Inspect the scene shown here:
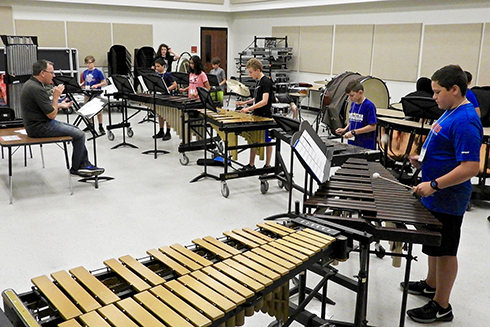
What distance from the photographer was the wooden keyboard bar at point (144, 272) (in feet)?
6.15

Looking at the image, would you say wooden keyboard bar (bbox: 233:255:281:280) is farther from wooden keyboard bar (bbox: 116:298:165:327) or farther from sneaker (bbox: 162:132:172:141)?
sneaker (bbox: 162:132:172:141)

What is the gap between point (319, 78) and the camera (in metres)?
11.5

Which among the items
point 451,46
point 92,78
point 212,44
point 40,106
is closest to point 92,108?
point 40,106

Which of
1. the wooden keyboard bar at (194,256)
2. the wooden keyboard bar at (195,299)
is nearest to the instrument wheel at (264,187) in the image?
the wooden keyboard bar at (194,256)

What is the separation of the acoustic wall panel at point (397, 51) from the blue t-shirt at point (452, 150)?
711cm

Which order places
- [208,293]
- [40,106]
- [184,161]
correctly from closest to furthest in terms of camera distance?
[208,293] < [40,106] < [184,161]

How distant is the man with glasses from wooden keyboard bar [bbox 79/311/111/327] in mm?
3633

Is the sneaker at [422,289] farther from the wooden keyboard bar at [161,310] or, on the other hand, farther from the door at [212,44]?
the door at [212,44]

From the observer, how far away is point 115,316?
5.27 ft

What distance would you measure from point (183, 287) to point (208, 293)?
12cm

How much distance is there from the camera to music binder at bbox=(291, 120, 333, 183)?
8.27 ft

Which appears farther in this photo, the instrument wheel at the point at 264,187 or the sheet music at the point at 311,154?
the instrument wheel at the point at 264,187

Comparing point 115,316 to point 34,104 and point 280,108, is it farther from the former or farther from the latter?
point 280,108

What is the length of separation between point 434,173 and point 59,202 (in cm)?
415
